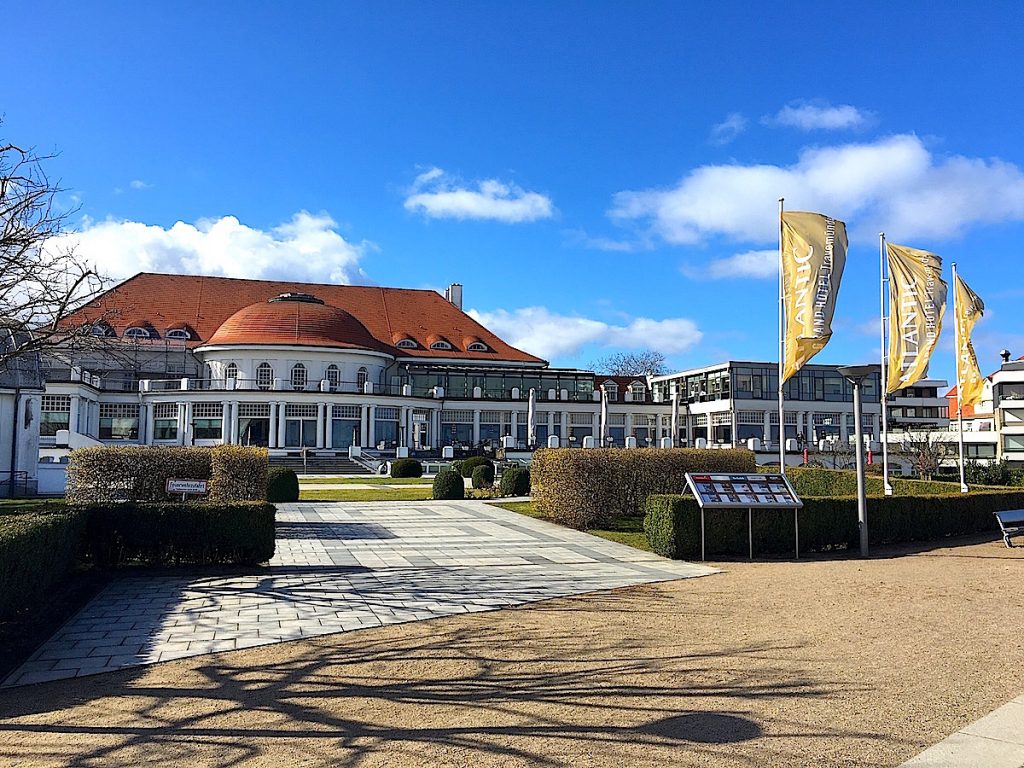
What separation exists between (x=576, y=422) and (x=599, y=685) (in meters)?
55.4

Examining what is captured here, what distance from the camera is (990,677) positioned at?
268 inches

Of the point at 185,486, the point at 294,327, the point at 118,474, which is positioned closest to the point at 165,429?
the point at 294,327

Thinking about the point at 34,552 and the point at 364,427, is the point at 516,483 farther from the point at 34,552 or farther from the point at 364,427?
the point at 364,427

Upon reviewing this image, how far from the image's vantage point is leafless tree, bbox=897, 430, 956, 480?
47.8 metres

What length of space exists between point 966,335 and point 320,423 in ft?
127

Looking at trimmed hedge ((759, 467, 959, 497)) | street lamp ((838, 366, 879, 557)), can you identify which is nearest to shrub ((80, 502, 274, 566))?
street lamp ((838, 366, 879, 557))

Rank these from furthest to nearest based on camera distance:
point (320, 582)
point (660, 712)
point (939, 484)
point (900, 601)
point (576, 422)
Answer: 1. point (576, 422)
2. point (939, 484)
3. point (320, 582)
4. point (900, 601)
5. point (660, 712)

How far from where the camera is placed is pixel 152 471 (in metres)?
17.5

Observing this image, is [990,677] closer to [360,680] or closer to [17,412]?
[360,680]

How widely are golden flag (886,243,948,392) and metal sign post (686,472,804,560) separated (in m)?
7.97

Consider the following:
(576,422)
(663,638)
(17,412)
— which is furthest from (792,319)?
(576,422)

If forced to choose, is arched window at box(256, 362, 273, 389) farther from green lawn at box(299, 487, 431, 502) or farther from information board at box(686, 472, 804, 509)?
information board at box(686, 472, 804, 509)

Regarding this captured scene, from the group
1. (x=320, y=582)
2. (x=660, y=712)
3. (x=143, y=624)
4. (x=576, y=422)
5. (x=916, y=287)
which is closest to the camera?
(x=660, y=712)

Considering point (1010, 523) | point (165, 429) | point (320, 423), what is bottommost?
point (1010, 523)
